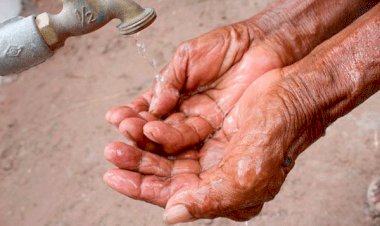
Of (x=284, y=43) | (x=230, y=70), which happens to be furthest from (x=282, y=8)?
(x=230, y=70)

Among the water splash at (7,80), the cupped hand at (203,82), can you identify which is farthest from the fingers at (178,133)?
the water splash at (7,80)

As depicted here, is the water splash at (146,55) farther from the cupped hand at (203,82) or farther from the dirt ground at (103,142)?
the cupped hand at (203,82)

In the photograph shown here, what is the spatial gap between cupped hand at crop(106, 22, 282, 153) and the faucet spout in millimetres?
457

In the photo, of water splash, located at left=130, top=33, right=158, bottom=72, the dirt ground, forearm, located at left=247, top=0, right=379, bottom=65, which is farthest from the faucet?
water splash, located at left=130, top=33, right=158, bottom=72

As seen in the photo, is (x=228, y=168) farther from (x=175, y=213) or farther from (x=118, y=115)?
(x=118, y=115)

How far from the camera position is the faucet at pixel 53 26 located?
51.8 inches

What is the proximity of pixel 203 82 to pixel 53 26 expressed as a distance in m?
0.82

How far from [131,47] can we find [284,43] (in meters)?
1.41

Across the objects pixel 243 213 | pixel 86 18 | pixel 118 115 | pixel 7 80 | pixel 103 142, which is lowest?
pixel 103 142

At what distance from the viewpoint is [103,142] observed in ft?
9.24

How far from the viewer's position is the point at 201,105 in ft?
6.56

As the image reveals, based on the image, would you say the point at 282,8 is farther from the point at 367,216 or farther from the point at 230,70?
the point at 367,216

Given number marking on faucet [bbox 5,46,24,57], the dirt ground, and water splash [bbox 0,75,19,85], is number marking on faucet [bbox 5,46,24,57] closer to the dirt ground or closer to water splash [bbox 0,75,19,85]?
the dirt ground

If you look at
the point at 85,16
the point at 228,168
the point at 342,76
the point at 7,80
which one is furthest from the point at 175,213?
the point at 7,80
